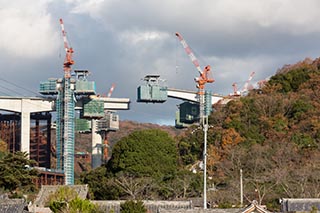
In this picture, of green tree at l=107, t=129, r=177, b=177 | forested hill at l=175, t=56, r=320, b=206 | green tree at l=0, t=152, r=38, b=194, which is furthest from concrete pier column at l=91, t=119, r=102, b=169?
green tree at l=0, t=152, r=38, b=194

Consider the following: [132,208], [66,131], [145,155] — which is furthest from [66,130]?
[132,208]

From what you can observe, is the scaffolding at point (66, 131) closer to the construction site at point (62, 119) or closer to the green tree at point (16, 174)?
the construction site at point (62, 119)

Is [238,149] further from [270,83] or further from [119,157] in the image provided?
[270,83]

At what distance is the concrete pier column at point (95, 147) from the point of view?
3848 inches

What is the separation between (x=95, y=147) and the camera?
98750 mm

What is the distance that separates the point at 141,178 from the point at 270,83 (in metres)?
27.5

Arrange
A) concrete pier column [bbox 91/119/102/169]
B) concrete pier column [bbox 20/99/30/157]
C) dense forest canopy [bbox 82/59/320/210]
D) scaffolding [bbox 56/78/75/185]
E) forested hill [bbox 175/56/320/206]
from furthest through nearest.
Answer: concrete pier column [bbox 91/119/102/169] < concrete pier column [bbox 20/99/30/157] < scaffolding [bbox 56/78/75/185] < dense forest canopy [bbox 82/59/320/210] < forested hill [bbox 175/56/320/206]

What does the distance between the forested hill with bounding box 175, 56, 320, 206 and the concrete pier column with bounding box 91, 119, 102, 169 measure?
2371cm

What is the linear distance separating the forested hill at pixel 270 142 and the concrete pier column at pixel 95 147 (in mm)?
23710

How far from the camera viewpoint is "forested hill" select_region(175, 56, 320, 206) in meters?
55.2

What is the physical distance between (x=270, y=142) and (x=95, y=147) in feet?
122

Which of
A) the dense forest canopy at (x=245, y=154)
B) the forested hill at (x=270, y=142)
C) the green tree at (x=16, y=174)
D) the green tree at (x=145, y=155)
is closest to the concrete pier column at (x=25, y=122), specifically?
the dense forest canopy at (x=245, y=154)

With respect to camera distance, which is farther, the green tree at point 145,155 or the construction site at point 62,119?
the construction site at point 62,119

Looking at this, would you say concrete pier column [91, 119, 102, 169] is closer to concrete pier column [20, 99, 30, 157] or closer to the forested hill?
concrete pier column [20, 99, 30, 157]
